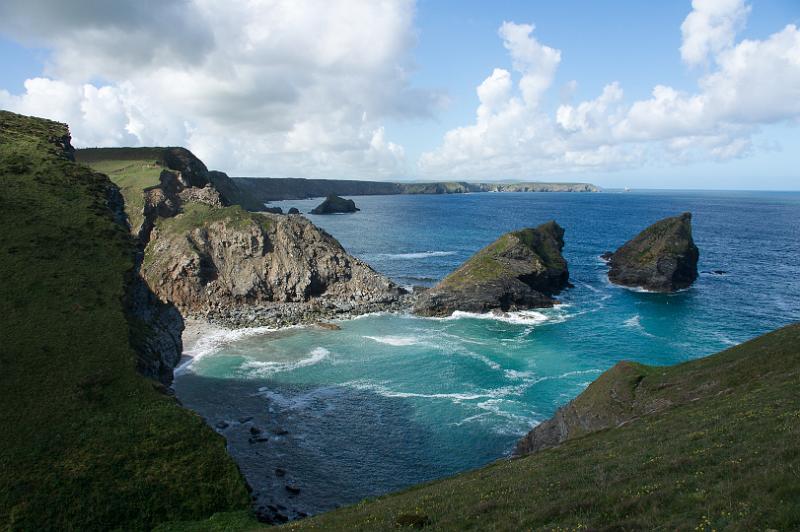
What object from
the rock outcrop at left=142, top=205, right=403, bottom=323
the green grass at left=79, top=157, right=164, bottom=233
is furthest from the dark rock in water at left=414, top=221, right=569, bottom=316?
the green grass at left=79, top=157, right=164, bottom=233

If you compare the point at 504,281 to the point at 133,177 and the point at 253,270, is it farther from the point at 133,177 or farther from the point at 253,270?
the point at 133,177

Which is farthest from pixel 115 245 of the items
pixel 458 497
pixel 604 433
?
pixel 604 433

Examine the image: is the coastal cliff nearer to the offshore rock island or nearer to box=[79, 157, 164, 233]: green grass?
the offshore rock island

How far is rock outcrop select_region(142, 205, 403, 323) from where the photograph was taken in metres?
91.8

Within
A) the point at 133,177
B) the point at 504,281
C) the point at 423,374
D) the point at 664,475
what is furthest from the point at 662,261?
the point at 133,177

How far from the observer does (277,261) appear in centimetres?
9712

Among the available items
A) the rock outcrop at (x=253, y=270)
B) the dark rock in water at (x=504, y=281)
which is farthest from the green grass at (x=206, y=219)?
the dark rock in water at (x=504, y=281)

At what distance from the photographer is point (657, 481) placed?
798 inches

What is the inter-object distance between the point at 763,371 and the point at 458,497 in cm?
2767

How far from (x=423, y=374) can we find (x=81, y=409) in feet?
124

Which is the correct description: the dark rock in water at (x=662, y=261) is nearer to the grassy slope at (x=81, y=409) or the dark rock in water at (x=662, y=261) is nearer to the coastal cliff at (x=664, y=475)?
the coastal cliff at (x=664, y=475)

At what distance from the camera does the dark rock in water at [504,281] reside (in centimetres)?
8856

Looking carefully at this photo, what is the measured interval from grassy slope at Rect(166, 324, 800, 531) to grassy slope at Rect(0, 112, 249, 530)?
13.1ft

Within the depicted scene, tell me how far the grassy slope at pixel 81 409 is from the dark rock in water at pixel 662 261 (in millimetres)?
96142
